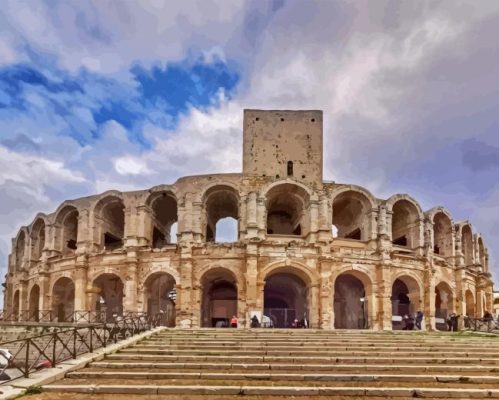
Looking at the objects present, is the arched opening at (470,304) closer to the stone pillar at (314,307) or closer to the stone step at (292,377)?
the stone pillar at (314,307)

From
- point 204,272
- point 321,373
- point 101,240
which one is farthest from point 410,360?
point 101,240

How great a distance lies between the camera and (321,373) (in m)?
10.4

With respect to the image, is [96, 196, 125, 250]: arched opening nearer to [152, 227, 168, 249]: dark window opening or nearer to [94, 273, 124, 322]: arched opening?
[152, 227, 168, 249]: dark window opening

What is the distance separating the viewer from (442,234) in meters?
30.1

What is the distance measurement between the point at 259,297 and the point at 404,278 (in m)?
8.45

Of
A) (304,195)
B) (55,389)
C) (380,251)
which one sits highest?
(304,195)

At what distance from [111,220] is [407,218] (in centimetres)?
1775

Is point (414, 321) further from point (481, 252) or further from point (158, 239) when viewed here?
point (158, 239)

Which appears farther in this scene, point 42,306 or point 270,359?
point 42,306

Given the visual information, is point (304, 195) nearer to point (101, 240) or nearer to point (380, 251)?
point (380, 251)

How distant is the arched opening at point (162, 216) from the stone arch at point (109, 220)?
1867 mm

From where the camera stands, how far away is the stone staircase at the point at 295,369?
8.97 metres

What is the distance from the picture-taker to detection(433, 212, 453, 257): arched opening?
96.8ft

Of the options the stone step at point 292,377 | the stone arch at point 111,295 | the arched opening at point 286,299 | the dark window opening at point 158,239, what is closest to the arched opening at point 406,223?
the arched opening at point 286,299
